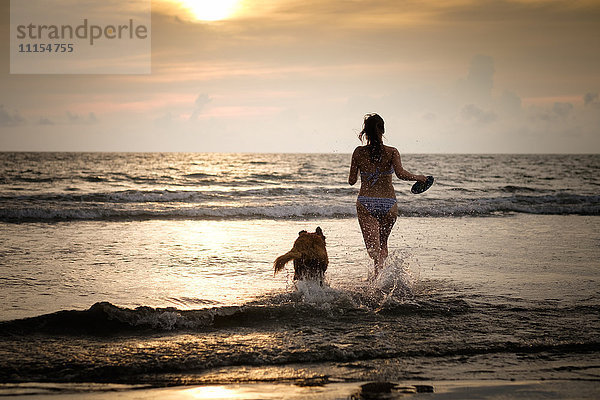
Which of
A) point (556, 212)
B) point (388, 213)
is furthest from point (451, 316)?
point (556, 212)

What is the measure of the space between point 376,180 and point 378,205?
293mm

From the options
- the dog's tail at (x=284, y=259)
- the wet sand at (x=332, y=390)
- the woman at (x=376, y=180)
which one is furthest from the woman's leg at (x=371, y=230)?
the wet sand at (x=332, y=390)

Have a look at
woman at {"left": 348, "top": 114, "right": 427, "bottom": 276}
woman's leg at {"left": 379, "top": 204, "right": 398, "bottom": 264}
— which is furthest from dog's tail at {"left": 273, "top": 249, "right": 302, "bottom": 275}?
woman's leg at {"left": 379, "top": 204, "right": 398, "bottom": 264}

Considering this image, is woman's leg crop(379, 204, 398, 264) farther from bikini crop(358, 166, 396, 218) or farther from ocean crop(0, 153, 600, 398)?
ocean crop(0, 153, 600, 398)

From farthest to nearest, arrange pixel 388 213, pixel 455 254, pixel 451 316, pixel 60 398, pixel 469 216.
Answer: pixel 469 216
pixel 455 254
pixel 388 213
pixel 451 316
pixel 60 398

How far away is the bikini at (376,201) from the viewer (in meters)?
6.04

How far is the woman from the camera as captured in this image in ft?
19.3

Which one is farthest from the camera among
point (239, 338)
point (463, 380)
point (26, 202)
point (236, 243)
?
point (26, 202)

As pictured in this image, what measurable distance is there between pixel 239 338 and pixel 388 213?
97.5 inches

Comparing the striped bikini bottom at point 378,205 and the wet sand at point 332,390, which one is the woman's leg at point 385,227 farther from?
the wet sand at point 332,390

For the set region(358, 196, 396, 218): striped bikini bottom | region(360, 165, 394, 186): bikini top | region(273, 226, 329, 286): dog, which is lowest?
region(273, 226, 329, 286): dog

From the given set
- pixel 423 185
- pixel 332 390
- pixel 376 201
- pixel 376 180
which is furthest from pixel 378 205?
pixel 332 390

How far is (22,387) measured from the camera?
3.45m

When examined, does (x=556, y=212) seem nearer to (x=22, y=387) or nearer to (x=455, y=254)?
(x=455, y=254)
